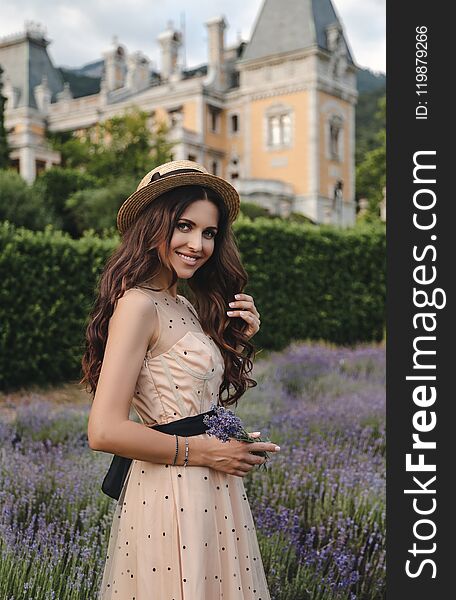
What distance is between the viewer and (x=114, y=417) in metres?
2.09

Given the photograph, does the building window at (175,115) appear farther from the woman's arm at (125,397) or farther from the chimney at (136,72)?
the woman's arm at (125,397)

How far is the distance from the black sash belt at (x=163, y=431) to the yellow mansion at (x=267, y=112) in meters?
35.2

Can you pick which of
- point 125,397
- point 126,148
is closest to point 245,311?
point 125,397

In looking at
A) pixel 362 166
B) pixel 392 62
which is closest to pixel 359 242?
pixel 392 62

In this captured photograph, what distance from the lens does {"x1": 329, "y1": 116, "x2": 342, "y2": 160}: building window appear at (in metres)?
41.6

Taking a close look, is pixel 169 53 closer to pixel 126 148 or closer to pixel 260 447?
pixel 126 148

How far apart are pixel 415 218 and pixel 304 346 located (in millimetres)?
9878

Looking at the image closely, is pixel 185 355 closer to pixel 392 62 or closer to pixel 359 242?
pixel 392 62

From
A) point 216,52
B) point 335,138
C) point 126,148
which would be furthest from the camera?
point 216,52

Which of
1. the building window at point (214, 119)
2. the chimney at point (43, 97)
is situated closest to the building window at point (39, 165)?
the chimney at point (43, 97)

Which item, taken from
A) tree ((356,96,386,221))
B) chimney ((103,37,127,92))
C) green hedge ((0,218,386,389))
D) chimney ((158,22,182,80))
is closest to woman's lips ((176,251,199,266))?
green hedge ((0,218,386,389))

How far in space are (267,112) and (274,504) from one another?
1510 inches

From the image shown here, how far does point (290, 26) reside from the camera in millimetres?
40875

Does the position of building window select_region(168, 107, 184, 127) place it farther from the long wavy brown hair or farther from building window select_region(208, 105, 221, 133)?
the long wavy brown hair
